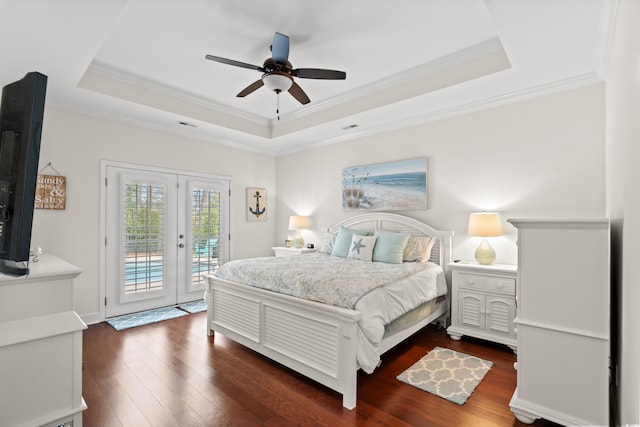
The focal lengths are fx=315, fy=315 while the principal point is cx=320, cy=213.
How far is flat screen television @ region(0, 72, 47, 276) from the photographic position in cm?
126

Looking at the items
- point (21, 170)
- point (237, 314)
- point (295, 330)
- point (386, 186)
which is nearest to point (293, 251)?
point (386, 186)

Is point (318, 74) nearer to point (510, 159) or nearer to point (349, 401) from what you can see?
point (510, 159)

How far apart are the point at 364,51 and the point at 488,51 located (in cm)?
116

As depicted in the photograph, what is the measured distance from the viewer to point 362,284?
250 cm

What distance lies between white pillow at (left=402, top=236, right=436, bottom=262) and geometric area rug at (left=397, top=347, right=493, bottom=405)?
107cm

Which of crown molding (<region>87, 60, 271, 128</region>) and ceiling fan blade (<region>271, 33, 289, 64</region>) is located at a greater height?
crown molding (<region>87, 60, 271, 128</region>)

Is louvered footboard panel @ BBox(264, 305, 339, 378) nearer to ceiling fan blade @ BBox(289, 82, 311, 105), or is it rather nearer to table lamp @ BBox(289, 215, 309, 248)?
ceiling fan blade @ BBox(289, 82, 311, 105)

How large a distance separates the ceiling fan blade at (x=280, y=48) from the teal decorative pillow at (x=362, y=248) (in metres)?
2.27

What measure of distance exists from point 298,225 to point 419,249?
2258mm

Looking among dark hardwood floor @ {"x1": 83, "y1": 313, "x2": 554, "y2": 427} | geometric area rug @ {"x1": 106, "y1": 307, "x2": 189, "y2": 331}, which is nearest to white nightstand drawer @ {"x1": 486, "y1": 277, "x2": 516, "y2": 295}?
dark hardwood floor @ {"x1": 83, "y1": 313, "x2": 554, "y2": 427}

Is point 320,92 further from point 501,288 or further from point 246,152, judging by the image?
point 501,288

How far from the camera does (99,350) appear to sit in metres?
3.13

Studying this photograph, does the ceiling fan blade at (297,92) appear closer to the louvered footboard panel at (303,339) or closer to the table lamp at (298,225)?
the louvered footboard panel at (303,339)

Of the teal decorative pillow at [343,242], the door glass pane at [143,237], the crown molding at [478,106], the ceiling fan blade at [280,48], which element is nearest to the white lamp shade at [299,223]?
the teal decorative pillow at [343,242]
